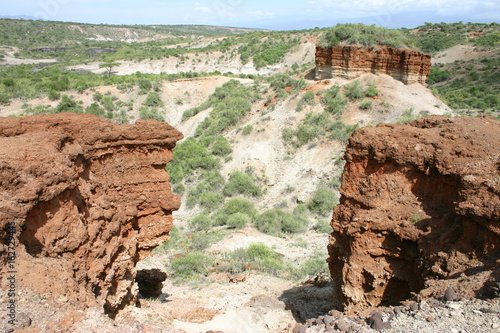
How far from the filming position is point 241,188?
19.7 m

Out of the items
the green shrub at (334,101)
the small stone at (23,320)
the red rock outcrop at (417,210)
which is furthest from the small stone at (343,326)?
the green shrub at (334,101)

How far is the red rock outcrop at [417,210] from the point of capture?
496 cm

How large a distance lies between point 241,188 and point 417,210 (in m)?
13.9

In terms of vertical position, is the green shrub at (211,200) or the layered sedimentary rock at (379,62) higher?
the layered sedimentary rock at (379,62)

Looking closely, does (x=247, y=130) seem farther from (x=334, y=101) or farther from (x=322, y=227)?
(x=322, y=227)

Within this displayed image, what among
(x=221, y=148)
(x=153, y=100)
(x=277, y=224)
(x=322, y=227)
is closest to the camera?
(x=322, y=227)

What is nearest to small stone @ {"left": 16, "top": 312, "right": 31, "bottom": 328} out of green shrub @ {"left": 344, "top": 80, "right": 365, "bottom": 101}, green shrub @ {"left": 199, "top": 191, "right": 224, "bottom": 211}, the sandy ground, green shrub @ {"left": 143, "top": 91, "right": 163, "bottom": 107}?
green shrub @ {"left": 199, "top": 191, "right": 224, "bottom": 211}

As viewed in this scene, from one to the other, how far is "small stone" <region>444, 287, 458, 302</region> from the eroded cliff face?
479 centimetres

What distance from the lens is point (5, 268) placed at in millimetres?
4129

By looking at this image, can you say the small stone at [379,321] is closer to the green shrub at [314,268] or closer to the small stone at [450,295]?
the small stone at [450,295]

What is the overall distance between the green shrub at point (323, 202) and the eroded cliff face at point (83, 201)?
34.3 feet

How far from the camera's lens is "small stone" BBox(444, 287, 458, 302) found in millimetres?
4500

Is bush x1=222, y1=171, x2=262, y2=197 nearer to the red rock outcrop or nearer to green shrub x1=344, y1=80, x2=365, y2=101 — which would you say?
green shrub x1=344, y1=80, x2=365, y2=101

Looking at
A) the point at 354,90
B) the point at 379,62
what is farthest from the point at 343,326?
the point at 379,62
